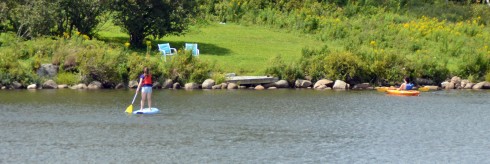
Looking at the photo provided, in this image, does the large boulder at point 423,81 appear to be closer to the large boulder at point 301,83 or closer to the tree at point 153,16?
the large boulder at point 301,83

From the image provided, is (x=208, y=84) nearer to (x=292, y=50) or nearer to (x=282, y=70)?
(x=282, y=70)

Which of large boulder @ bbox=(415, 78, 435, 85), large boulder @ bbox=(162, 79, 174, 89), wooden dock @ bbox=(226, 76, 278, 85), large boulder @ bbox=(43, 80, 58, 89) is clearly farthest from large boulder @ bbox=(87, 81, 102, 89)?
large boulder @ bbox=(415, 78, 435, 85)

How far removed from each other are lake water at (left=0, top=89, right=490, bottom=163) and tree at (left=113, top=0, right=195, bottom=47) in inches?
246

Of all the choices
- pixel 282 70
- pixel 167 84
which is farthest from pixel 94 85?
pixel 282 70

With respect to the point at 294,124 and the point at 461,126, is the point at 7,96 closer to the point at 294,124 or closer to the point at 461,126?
the point at 294,124

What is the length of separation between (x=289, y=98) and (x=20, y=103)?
1048 centimetres

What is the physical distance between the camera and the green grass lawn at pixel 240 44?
45.4 m

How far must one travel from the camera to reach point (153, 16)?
4691 centimetres

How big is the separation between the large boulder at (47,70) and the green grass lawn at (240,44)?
262 inches

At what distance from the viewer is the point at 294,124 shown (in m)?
31.8

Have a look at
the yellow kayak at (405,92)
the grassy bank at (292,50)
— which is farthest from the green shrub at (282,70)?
the yellow kayak at (405,92)

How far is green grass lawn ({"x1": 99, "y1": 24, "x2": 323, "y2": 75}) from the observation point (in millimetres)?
45438

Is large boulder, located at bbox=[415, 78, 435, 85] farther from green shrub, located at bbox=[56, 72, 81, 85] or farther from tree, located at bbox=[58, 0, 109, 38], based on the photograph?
green shrub, located at bbox=[56, 72, 81, 85]

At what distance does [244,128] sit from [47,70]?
48.6ft
